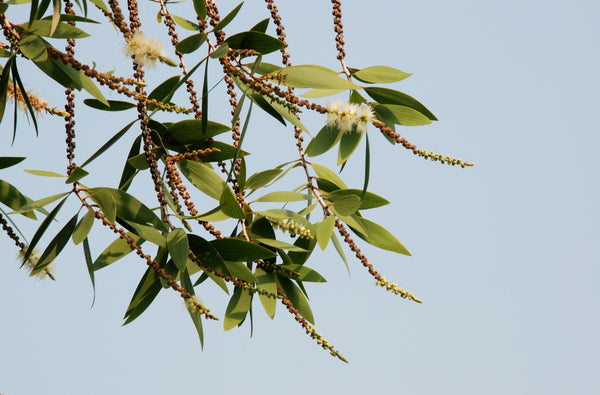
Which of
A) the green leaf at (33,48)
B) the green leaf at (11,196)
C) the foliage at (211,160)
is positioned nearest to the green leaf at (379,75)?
the foliage at (211,160)

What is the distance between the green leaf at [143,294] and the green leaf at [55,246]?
0.21 metres

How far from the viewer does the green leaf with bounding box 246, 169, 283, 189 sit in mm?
1531

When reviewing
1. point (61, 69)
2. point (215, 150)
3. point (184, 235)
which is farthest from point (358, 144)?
point (61, 69)

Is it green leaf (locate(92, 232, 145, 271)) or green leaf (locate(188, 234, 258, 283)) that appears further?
green leaf (locate(92, 232, 145, 271))

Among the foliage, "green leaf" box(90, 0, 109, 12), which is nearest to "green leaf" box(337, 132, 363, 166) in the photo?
the foliage

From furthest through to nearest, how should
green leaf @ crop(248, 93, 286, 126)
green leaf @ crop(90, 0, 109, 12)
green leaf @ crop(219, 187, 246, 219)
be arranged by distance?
green leaf @ crop(90, 0, 109, 12) → green leaf @ crop(248, 93, 286, 126) → green leaf @ crop(219, 187, 246, 219)

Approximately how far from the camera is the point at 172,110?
125 centimetres

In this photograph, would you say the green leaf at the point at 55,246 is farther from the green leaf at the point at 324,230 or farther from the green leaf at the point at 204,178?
the green leaf at the point at 324,230

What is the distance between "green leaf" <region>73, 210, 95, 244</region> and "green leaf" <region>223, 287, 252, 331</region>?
15.1 inches

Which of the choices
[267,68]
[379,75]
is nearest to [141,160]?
[267,68]

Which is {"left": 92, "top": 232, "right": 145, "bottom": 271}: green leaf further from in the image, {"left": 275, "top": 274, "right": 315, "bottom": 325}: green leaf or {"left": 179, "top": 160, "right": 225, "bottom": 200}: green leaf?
{"left": 275, "top": 274, "right": 315, "bottom": 325}: green leaf

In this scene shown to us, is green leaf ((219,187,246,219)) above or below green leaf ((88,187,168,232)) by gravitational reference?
above

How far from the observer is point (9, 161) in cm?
151

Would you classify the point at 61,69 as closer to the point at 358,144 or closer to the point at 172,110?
the point at 172,110
